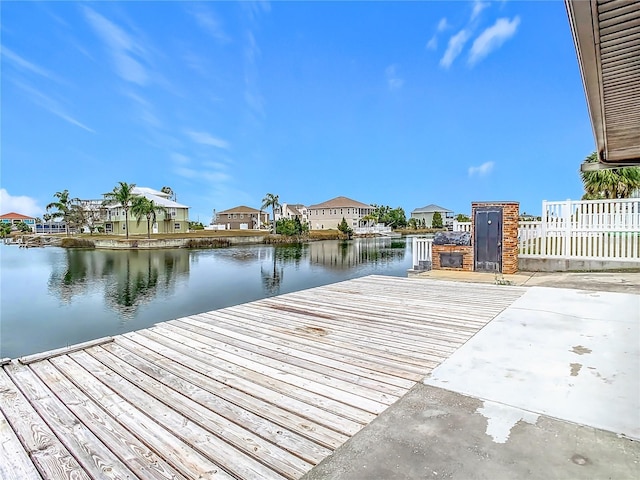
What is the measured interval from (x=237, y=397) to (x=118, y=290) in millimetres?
15372

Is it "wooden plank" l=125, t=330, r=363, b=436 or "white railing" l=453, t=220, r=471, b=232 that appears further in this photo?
"white railing" l=453, t=220, r=471, b=232

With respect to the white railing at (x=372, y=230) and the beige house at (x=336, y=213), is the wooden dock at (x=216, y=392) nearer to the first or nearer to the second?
the white railing at (x=372, y=230)

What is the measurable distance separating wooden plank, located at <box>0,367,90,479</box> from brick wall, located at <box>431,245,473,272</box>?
27.0 ft

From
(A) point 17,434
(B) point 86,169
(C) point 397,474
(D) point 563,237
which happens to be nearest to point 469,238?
(D) point 563,237

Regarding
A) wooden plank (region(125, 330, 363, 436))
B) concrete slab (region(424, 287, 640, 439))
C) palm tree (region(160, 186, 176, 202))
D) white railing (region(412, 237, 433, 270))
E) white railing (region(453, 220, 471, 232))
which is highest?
palm tree (region(160, 186, 176, 202))

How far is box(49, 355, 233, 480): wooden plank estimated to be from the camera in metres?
1.66

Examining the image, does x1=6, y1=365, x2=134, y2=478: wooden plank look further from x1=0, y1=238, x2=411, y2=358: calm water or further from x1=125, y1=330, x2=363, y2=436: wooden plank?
x1=0, y1=238, x2=411, y2=358: calm water

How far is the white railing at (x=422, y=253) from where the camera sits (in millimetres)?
9383

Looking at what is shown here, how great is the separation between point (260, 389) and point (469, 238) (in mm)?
7378

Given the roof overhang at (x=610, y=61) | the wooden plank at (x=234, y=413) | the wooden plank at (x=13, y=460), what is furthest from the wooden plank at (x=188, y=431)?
the roof overhang at (x=610, y=61)

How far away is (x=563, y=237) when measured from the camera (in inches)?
352

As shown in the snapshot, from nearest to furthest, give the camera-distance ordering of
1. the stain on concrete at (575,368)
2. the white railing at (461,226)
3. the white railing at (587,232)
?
1. the stain on concrete at (575,368)
2. the white railing at (587,232)
3. the white railing at (461,226)

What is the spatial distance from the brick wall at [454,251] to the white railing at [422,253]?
31 centimetres

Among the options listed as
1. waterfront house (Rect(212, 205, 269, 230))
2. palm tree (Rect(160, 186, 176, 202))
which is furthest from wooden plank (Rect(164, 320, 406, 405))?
palm tree (Rect(160, 186, 176, 202))
